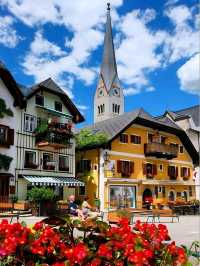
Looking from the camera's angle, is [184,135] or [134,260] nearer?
[134,260]

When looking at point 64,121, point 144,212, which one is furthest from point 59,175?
point 144,212

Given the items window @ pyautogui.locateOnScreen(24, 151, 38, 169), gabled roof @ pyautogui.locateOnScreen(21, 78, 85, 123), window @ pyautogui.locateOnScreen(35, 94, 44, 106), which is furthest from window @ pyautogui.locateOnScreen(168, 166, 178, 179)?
window @ pyautogui.locateOnScreen(24, 151, 38, 169)

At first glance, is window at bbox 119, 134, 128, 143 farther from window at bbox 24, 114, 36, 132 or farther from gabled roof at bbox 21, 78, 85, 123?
window at bbox 24, 114, 36, 132

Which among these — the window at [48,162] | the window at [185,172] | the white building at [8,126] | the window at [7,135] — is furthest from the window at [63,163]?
the window at [185,172]

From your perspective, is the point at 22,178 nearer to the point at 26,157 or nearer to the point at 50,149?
the point at 26,157

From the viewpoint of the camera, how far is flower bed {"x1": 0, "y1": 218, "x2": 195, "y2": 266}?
3.69 meters

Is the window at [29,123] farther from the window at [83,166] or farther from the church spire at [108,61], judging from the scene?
the church spire at [108,61]

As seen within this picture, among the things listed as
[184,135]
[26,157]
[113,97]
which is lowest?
[26,157]

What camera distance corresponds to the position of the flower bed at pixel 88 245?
145 inches

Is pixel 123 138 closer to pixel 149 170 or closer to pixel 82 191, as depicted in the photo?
pixel 149 170

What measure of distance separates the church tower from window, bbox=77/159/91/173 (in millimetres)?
59830

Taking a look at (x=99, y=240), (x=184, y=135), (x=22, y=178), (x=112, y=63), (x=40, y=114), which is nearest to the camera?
(x=99, y=240)

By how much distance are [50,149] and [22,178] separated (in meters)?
3.98

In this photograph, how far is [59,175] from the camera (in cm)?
3291
